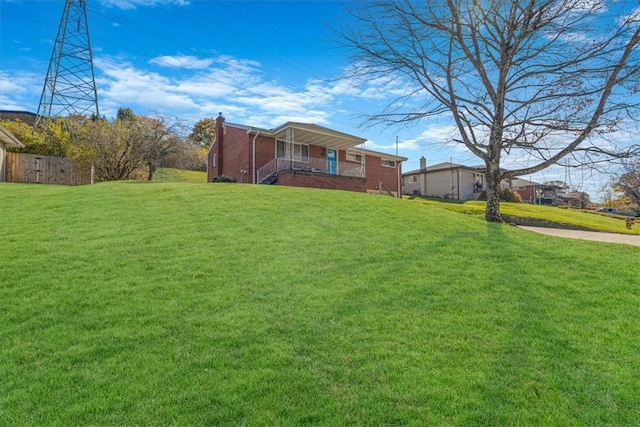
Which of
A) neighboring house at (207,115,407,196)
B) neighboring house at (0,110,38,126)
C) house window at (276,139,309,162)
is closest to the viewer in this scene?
neighboring house at (207,115,407,196)

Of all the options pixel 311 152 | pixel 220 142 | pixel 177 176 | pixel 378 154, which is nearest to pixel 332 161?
pixel 311 152

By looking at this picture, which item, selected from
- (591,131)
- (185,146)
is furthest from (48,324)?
(185,146)

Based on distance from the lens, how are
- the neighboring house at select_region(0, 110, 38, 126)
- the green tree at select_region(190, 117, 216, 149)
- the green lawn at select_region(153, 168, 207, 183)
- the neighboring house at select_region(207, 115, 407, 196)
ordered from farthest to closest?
the green tree at select_region(190, 117, 216, 149)
the neighboring house at select_region(0, 110, 38, 126)
the green lawn at select_region(153, 168, 207, 183)
the neighboring house at select_region(207, 115, 407, 196)

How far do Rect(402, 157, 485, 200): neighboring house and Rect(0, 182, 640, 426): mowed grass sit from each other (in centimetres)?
3292

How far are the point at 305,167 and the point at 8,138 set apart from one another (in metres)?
15.4

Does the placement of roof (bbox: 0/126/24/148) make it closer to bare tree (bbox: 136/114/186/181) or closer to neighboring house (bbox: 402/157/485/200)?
bare tree (bbox: 136/114/186/181)

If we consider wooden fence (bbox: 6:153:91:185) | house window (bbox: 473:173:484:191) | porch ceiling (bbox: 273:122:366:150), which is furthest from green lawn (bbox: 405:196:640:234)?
wooden fence (bbox: 6:153:91:185)

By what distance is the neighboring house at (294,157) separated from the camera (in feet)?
66.7

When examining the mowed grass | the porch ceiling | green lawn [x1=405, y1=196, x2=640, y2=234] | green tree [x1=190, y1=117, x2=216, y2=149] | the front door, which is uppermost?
green tree [x1=190, y1=117, x2=216, y2=149]

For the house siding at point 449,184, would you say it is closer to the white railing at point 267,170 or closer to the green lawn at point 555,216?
the green lawn at point 555,216

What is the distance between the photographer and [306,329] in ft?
12.3

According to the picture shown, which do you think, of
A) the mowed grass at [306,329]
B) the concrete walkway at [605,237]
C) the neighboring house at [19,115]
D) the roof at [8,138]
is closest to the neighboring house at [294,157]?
the roof at [8,138]

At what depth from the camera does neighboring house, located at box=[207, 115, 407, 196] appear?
20.3 meters

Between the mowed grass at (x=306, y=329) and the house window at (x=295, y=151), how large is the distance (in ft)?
50.3
